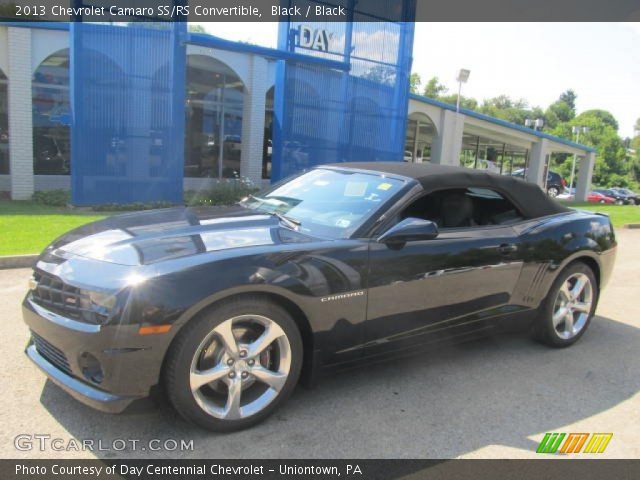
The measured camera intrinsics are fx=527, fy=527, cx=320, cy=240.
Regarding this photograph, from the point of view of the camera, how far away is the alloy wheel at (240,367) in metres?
2.84

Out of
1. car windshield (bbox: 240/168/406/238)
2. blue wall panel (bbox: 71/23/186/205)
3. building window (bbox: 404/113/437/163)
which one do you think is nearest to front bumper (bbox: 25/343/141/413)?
car windshield (bbox: 240/168/406/238)

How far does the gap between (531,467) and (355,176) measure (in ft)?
7.72

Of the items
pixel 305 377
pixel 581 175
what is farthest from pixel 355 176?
pixel 581 175

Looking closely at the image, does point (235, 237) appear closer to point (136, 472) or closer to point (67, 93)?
point (136, 472)

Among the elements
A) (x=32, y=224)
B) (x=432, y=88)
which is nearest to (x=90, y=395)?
(x=32, y=224)

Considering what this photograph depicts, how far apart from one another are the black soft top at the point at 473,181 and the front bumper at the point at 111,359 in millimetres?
2239

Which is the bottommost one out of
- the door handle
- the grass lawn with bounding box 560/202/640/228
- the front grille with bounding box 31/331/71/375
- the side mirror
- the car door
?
the grass lawn with bounding box 560/202/640/228

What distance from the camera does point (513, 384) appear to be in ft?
12.6

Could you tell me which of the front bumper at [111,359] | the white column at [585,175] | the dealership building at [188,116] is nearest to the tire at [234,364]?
the front bumper at [111,359]

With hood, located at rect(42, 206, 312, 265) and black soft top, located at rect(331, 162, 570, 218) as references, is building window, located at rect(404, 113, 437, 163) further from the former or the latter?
hood, located at rect(42, 206, 312, 265)

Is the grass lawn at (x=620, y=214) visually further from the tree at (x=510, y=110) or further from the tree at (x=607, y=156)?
the tree at (x=510, y=110)

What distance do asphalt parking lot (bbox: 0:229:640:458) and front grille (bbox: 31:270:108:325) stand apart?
55cm

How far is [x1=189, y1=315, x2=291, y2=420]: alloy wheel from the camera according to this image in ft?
9.31

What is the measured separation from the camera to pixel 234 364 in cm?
292
